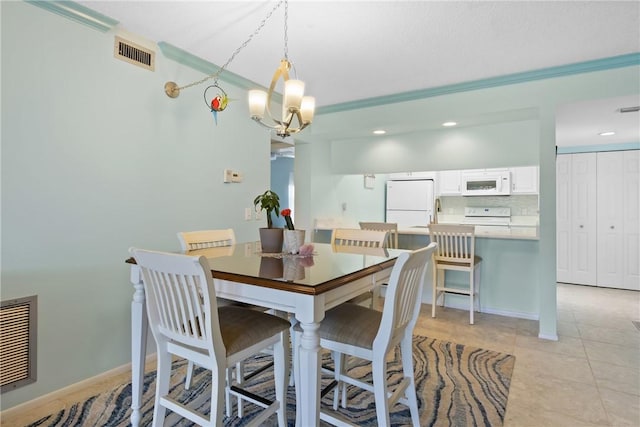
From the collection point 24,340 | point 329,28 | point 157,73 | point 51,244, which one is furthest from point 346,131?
point 24,340

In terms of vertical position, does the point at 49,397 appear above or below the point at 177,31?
below

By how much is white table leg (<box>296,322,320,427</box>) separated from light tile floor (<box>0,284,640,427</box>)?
1164 millimetres

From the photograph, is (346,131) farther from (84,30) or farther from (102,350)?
(102,350)

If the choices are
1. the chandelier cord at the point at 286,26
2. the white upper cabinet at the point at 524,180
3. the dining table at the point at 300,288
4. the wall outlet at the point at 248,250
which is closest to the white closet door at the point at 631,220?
the white upper cabinet at the point at 524,180

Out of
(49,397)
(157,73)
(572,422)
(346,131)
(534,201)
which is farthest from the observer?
(534,201)

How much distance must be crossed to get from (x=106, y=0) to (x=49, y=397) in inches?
88.4

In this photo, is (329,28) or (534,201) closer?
(329,28)

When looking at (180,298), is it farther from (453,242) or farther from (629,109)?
(629,109)

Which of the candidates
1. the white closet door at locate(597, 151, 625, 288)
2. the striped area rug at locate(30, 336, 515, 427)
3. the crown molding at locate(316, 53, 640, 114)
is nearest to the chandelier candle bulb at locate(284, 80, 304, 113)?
the striped area rug at locate(30, 336, 515, 427)

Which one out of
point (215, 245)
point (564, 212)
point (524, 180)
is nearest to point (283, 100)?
point (215, 245)

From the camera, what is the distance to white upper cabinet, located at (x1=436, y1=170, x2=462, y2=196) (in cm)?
537

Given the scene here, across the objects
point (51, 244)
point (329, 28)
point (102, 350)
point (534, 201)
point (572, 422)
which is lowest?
point (572, 422)

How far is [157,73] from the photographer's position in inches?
95.1

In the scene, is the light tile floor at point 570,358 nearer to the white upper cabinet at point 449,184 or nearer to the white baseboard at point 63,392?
the white upper cabinet at point 449,184
